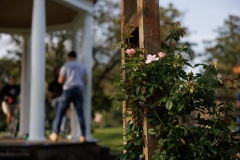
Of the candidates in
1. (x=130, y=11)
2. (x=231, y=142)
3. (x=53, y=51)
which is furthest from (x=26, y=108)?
(x=53, y=51)

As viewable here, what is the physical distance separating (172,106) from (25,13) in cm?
769

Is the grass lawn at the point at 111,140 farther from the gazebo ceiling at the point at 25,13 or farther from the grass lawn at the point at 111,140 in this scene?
the gazebo ceiling at the point at 25,13

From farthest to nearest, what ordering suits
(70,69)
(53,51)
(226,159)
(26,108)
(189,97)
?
(53,51), (26,108), (70,69), (226,159), (189,97)

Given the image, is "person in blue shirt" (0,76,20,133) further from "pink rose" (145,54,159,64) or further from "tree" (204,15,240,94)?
"tree" (204,15,240,94)

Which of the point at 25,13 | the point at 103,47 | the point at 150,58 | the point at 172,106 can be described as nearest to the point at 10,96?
the point at 25,13

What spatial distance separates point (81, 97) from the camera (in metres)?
8.40

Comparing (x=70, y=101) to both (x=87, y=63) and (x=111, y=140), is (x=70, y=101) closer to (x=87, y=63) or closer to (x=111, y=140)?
(x=87, y=63)

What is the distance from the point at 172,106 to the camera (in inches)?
139

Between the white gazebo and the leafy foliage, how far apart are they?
4.40 metres

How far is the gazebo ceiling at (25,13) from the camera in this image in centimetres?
988

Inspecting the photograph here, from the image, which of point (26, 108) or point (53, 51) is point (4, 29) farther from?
point (53, 51)

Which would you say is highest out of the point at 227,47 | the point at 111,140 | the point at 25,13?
the point at 227,47

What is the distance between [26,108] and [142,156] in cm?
820

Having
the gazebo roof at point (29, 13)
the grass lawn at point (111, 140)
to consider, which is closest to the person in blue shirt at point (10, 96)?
the gazebo roof at point (29, 13)
